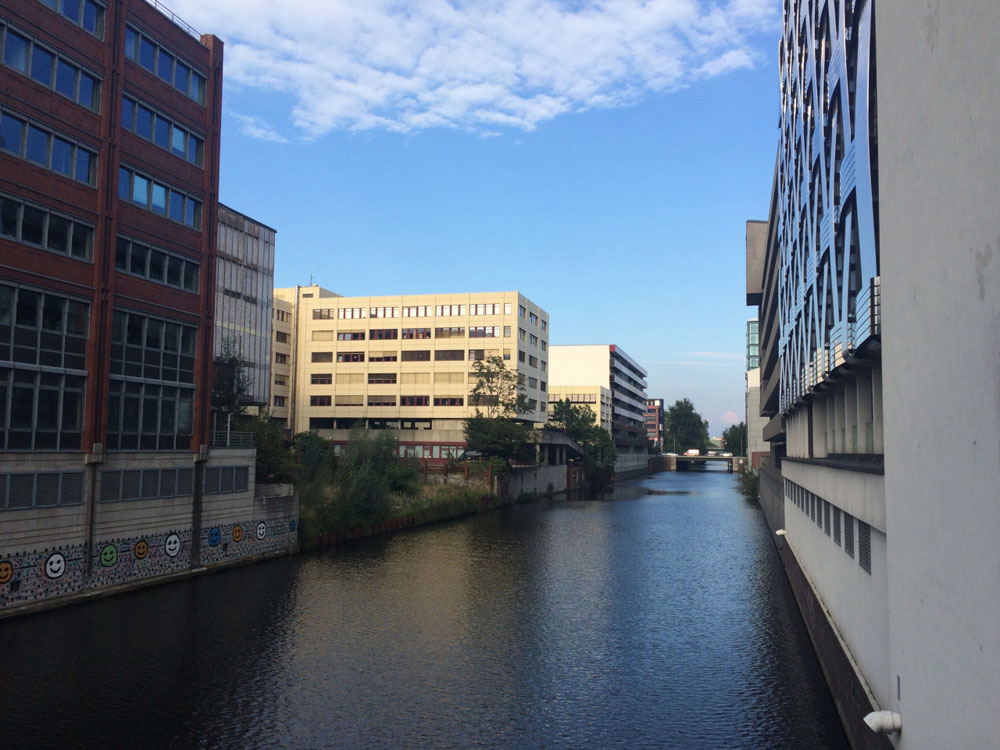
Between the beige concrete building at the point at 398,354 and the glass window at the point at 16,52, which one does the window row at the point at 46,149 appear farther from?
the beige concrete building at the point at 398,354

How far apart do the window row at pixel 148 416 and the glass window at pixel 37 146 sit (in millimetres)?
8496

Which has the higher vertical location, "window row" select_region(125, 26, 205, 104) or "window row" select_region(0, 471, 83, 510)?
"window row" select_region(125, 26, 205, 104)

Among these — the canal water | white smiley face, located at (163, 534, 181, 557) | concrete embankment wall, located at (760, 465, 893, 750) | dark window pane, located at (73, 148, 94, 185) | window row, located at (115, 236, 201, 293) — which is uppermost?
dark window pane, located at (73, 148, 94, 185)

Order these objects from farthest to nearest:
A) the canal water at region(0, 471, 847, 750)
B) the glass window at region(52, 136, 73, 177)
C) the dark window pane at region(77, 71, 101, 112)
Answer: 1. the dark window pane at region(77, 71, 101, 112)
2. the glass window at region(52, 136, 73, 177)
3. the canal water at region(0, 471, 847, 750)

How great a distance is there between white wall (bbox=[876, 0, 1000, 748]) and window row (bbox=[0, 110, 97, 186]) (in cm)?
2714

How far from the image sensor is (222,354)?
55.0 m

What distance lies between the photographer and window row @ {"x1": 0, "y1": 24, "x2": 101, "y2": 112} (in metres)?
27.3

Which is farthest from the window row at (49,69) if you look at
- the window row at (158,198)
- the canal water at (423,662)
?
the canal water at (423,662)

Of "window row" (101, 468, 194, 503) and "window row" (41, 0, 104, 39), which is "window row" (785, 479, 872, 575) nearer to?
"window row" (101, 468, 194, 503)

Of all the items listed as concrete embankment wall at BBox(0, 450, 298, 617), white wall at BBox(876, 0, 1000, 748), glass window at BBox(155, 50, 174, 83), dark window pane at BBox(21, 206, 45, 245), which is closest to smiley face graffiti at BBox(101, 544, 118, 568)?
concrete embankment wall at BBox(0, 450, 298, 617)

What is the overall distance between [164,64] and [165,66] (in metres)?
0.09

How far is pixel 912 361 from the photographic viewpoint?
1085 centimetres

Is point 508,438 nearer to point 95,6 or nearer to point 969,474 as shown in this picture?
point 95,6

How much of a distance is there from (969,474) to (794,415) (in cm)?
3558
